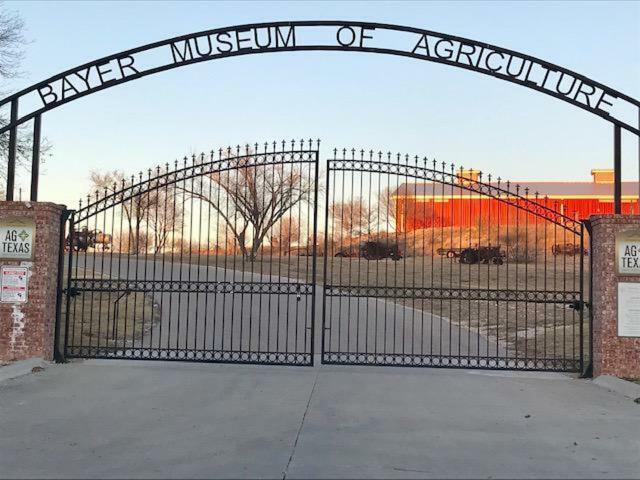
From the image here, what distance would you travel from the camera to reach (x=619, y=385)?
8242 mm

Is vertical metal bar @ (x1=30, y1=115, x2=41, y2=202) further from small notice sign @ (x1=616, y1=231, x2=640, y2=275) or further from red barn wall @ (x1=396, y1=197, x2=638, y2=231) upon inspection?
small notice sign @ (x1=616, y1=231, x2=640, y2=275)

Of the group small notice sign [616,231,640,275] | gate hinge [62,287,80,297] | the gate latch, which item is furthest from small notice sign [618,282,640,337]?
gate hinge [62,287,80,297]

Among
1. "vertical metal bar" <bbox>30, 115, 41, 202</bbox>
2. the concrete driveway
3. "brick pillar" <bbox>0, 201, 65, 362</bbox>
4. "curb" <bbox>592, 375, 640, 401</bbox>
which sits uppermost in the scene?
"vertical metal bar" <bbox>30, 115, 41, 202</bbox>

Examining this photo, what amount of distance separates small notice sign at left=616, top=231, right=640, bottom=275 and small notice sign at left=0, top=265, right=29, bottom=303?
875 centimetres

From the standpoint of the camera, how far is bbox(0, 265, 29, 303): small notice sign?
9.23 m

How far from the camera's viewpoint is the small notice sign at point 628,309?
28.7ft

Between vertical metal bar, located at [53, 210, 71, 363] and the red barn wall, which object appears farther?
the red barn wall

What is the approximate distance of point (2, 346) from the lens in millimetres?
9234

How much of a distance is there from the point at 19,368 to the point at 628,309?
8.67 meters

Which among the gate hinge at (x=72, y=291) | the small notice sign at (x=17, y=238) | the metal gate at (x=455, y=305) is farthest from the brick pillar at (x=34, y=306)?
the metal gate at (x=455, y=305)

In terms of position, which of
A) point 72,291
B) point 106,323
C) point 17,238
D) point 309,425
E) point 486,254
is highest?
point 486,254

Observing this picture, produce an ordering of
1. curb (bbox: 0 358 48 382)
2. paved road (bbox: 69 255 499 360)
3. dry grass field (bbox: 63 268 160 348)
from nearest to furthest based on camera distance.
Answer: curb (bbox: 0 358 48 382) < dry grass field (bbox: 63 268 160 348) < paved road (bbox: 69 255 499 360)

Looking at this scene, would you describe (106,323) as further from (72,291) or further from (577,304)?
(577,304)

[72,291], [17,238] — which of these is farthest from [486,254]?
[17,238]
